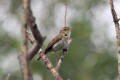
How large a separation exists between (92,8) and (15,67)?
3.93 meters

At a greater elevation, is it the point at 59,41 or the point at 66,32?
the point at 66,32

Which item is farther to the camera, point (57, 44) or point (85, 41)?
point (85, 41)

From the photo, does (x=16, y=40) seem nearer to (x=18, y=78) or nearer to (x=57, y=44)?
(x=18, y=78)

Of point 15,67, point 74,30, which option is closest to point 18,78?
point 15,67

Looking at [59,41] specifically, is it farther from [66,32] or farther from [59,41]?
[66,32]

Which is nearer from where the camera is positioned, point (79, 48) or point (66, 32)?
point (66, 32)

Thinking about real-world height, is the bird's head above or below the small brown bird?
above

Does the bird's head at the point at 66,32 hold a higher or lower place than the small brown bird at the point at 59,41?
higher

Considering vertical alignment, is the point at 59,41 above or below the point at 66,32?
below

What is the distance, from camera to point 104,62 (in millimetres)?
17016

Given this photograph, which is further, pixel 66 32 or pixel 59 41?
pixel 59 41

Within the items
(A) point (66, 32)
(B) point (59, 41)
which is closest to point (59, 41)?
(B) point (59, 41)

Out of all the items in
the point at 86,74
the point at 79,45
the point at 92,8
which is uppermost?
the point at 92,8

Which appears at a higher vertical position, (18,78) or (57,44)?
(57,44)
